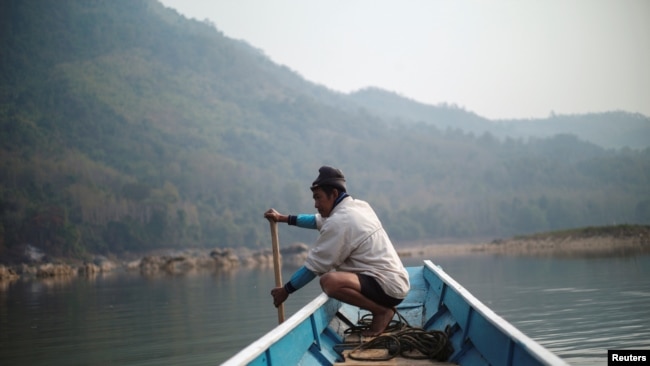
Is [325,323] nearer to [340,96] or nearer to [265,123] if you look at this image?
[265,123]

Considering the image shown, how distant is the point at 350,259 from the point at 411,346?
0.92 m

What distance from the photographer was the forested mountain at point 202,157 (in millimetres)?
78688

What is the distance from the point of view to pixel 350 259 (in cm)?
600

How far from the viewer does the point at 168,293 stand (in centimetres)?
2150

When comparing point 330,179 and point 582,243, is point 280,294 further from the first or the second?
point 582,243

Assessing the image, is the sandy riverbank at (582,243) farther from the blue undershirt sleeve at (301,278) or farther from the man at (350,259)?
the blue undershirt sleeve at (301,278)

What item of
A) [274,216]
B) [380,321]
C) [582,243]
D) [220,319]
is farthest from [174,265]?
[380,321]

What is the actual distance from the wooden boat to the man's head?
0.86 meters

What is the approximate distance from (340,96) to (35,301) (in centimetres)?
17633

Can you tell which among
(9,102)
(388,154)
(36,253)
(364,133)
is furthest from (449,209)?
(9,102)

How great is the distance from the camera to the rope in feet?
17.6

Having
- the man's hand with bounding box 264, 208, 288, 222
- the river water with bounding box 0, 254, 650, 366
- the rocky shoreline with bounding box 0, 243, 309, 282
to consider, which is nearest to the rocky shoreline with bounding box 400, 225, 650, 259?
the rocky shoreline with bounding box 0, 243, 309, 282

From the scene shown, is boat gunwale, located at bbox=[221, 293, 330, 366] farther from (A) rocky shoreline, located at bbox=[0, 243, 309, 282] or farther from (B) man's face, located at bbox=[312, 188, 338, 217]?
(A) rocky shoreline, located at bbox=[0, 243, 309, 282]

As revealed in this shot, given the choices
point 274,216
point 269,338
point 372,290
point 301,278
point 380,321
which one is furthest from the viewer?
point 274,216
